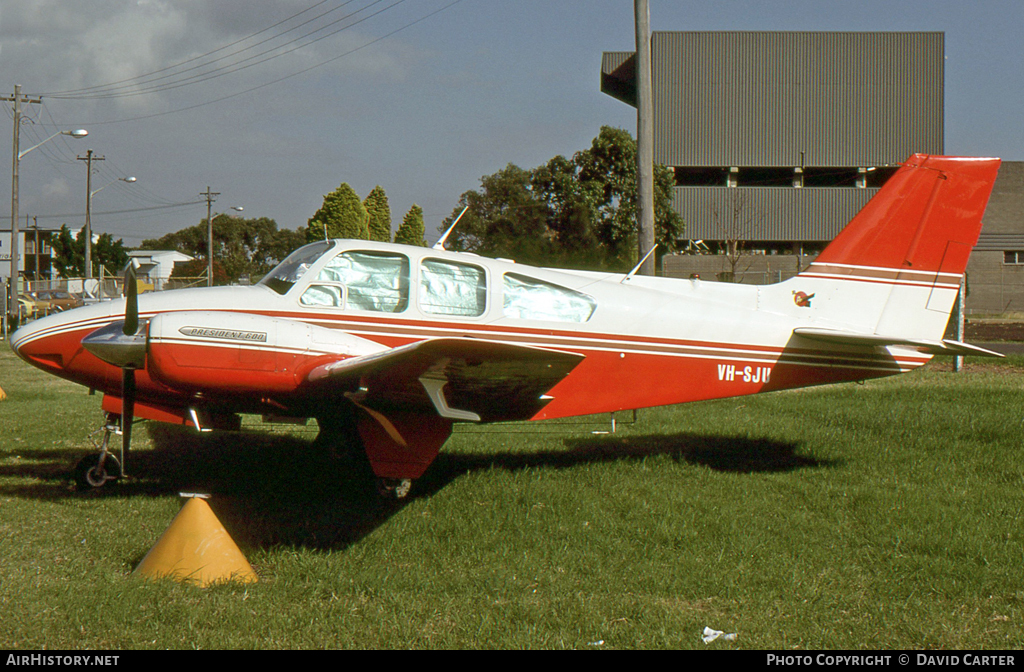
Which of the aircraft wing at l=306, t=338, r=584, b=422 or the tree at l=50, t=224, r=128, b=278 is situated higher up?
the tree at l=50, t=224, r=128, b=278

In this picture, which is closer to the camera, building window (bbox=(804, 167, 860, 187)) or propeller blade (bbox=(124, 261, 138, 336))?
propeller blade (bbox=(124, 261, 138, 336))

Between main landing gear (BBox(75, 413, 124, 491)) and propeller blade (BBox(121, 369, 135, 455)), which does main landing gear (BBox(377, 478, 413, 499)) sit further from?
main landing gear (BBox(75, 413, 124, 491))

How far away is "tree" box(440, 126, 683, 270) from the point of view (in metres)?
18.2

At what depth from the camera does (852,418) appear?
9289 millimetres

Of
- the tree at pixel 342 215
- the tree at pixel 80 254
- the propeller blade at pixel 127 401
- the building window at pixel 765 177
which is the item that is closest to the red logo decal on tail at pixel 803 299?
the propeller blade at pixel 127 401

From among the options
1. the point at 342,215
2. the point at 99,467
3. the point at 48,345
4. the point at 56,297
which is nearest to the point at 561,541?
the point at 99,467

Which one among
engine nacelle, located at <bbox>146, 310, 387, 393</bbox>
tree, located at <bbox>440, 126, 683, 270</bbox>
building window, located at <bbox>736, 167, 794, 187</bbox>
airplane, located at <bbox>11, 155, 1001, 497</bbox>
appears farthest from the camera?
building window, located at <bbox>736, 167, 794, 187</bbox>

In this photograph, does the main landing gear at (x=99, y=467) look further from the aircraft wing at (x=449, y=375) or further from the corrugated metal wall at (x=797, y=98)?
the corrugated metal wall at (x=797, y=98)

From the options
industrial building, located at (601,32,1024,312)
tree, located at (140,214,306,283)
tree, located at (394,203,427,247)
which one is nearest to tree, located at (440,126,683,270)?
tree, located at (394,203,427,247)

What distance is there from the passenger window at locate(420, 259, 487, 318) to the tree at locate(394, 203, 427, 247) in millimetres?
23116

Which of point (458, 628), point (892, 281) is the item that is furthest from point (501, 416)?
point (892, 281)

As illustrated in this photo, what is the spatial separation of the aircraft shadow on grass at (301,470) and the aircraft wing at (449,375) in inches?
41.4

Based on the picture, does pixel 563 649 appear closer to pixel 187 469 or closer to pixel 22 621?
pixel 22 621
